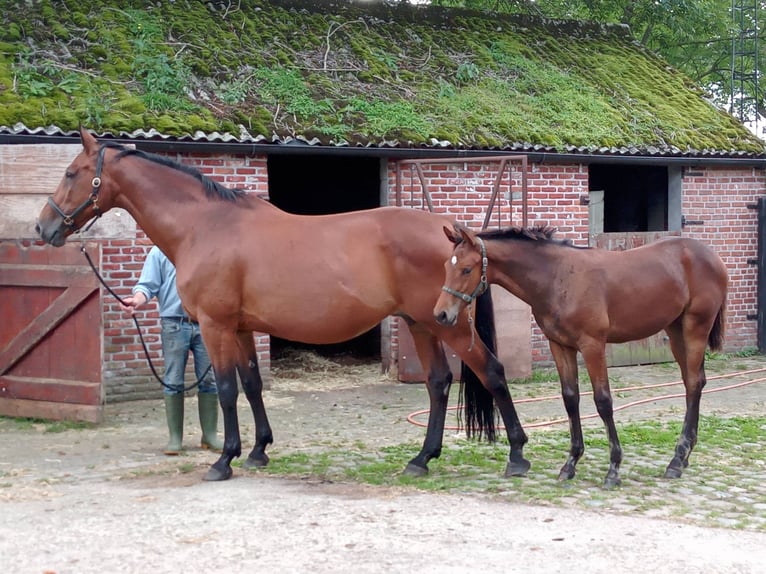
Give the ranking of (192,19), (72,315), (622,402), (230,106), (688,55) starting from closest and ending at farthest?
(72,315) → (622,402) → (230,106) → (192,19) → (688,55)

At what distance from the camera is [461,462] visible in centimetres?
707

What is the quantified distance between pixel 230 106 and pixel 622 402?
5510 mm

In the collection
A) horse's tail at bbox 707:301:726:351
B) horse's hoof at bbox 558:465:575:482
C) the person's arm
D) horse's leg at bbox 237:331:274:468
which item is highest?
the person's arm

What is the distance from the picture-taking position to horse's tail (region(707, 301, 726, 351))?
7188 millimetres

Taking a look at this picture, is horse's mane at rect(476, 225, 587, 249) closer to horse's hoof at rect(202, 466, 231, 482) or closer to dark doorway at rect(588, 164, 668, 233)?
horse's hoof at rect(202, 466, 231, 482)

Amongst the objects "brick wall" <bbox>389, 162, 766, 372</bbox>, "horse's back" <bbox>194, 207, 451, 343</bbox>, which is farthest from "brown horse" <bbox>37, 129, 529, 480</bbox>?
"brick wall" <bbox>389, 162, 766, 372</bbox>

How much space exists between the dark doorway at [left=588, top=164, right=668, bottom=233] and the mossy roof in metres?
1.23

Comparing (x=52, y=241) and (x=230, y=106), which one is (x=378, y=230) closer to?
(x=52, y=241)

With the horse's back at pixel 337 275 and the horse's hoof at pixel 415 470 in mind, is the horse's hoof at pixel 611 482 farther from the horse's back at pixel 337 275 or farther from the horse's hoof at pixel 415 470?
the horse's back at pixel 337 275

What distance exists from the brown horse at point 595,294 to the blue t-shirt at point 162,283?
259cm

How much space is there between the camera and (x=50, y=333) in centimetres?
883

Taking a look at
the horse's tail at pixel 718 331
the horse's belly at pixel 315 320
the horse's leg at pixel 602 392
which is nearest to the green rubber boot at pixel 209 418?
the horse's belly at pixel 315 320

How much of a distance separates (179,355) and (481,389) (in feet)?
8.34

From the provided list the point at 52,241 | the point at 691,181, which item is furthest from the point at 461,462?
the point at 691,181
